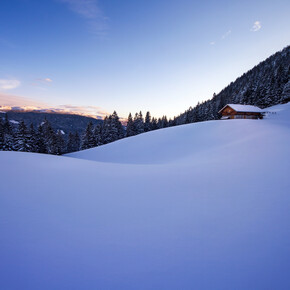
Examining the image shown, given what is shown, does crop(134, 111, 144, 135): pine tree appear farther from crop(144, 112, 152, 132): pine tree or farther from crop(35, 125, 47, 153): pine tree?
crop(35, 125, 47, 153): pine tree

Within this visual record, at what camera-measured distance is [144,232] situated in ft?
9.74

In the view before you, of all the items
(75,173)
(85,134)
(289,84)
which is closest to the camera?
(75,173)

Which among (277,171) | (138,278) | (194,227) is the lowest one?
(138,278)

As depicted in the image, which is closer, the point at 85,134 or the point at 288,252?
the point at 288,252

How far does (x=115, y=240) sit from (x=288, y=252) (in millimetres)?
3131

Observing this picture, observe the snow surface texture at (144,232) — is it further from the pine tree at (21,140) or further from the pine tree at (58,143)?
the pine tree at (58,143)

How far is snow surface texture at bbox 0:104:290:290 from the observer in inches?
84.3

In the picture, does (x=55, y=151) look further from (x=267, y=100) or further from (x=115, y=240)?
(x=267, y=100)

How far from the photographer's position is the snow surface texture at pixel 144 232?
214cm

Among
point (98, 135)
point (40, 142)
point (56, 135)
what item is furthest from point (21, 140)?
point (98, 135)

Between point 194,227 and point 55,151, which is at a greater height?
point 194,227

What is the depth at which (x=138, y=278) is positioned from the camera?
2143 millimetres

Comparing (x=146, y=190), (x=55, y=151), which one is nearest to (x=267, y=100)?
(x=146, y=190)

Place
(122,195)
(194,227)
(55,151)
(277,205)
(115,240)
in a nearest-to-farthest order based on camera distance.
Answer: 1. (115,240)
2. (194,227)
3. (277,205)
4. (122,195)
5. (55,151)
